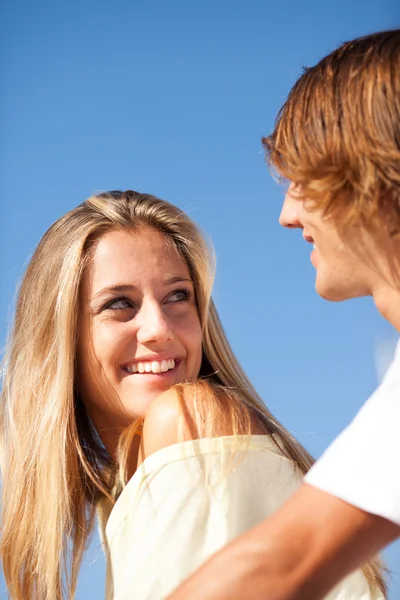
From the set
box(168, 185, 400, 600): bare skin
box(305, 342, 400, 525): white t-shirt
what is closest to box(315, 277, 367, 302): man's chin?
box(305, 342, 400, 525): white t-shirt

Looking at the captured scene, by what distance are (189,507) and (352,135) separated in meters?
1.13

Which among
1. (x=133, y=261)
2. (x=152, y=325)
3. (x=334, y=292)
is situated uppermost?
A: (x=133, y=261)

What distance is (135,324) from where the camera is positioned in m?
2.86

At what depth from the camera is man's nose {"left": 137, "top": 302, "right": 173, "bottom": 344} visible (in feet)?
9.23

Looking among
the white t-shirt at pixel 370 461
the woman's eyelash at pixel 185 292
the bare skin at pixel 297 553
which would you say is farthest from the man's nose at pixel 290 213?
the woman's eyelash at pixel 185 292

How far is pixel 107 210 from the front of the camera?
10.1 feet

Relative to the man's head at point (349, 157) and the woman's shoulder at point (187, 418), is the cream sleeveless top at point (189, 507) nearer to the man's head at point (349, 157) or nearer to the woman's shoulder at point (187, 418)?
the woman's shoulder at point (187, 418)

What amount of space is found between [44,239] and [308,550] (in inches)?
88.3

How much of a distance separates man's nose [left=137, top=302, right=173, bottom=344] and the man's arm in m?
1.66

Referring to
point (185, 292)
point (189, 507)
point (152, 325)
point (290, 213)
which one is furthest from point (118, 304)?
point (290, 213)

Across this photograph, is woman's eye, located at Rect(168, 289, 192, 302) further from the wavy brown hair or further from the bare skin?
the bare skin

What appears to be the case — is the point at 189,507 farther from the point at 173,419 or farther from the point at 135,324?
the point at 135,324

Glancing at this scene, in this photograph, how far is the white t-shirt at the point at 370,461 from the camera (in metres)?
1.17

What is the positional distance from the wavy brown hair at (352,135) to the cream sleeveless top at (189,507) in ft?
3.04
